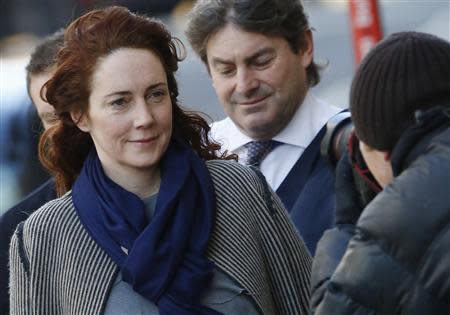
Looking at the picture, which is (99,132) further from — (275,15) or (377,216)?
(377,216)

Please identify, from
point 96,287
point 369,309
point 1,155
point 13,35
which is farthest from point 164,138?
point 13,35

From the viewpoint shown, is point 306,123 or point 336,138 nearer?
point 336,138

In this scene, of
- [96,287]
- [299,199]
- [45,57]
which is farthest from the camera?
[45,57]

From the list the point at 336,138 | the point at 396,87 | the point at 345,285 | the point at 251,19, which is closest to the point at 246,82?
the point at 251,19

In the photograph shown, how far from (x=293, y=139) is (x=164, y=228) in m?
0.87

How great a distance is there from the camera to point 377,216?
2.41m

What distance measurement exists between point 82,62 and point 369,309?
139cm

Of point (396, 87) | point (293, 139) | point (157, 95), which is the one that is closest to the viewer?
point (396, 87)

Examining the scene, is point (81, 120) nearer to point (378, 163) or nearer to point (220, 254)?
point (220, 254)

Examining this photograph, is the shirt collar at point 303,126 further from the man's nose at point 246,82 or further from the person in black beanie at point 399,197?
the person in black beanie at point 399,197

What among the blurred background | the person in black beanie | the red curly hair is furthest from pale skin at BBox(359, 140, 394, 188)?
the blurred background

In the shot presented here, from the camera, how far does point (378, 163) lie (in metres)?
2.59

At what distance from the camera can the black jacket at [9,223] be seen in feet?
13.6

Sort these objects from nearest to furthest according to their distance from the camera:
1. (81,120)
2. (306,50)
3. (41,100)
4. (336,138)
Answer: (336,138) < (81,120) < (306,50) < (41,100)
